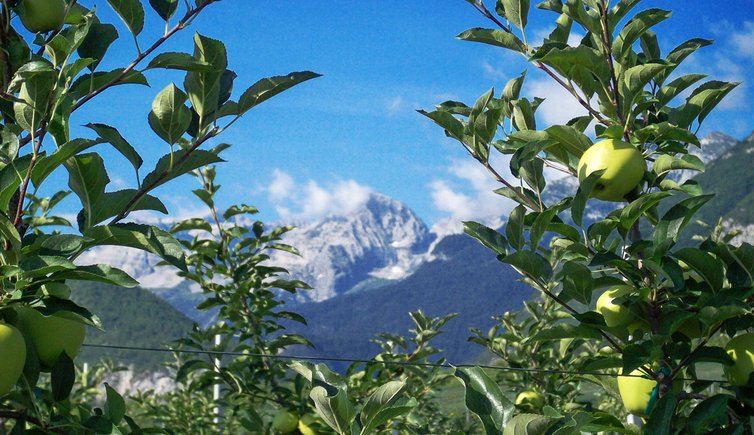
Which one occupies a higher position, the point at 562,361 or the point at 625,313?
the point at 562,361

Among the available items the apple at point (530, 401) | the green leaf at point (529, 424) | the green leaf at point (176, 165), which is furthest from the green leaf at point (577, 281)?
the apple at point (530, 401)

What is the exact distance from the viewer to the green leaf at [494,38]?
2035mm

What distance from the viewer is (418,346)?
4059mm

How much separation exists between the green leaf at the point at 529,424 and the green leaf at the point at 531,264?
1.56ft

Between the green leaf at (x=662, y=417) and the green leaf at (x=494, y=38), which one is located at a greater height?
the green leaf at (x=494, y=38)

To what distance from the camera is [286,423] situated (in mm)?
3102

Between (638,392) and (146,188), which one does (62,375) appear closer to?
(146,188)

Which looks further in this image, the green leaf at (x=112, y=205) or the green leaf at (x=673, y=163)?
the green leaf at (x=673, y=163)

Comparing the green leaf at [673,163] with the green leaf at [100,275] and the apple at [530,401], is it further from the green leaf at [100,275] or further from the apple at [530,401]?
the apple at [530,401]

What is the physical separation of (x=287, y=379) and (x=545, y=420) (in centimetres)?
252

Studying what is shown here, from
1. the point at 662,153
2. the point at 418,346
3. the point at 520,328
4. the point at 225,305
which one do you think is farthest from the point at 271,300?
the point at 662,153

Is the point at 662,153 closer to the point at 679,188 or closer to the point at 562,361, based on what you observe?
the point at 679,188

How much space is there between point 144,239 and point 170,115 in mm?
274

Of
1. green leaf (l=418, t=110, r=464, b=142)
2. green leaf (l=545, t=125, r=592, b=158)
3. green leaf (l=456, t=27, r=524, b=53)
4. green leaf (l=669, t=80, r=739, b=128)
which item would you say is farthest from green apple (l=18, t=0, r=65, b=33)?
green leaf (l=669, t=80, r=739, b=128)
